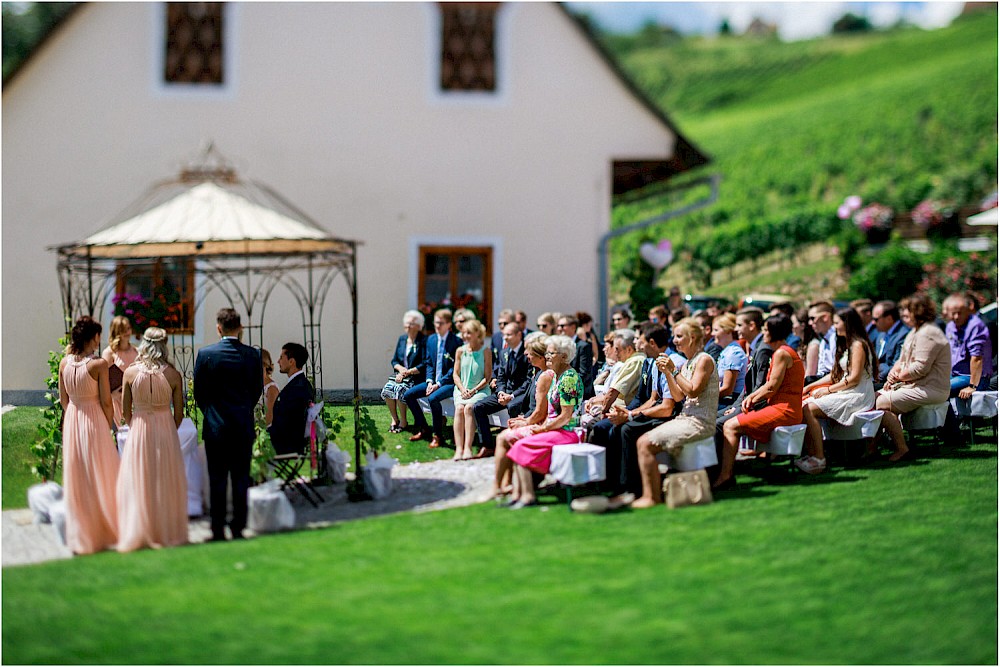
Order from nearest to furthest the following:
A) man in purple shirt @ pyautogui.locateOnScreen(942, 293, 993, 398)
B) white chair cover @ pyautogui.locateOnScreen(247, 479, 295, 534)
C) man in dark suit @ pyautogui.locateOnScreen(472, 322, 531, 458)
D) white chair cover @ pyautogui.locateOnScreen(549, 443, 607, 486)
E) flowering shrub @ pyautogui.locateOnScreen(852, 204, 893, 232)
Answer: white chair cover @ pyautogui.locateOnScreen(247, 479, 295, 534)
white chair cover @ pyautogui.locateOnScreen(549, 443, 607, 486)
man in purple shirt @ pyautogui.locateOnScreen(942, 293, 993, 398)
man in dark suit @ pyautogui.locateOnScreen(472, 322, 531, 458)
flowering shrub @ pyautogui.locateOnScreen(852, 204, 893, 232)

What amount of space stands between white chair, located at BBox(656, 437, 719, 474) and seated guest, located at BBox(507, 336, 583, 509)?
0.76 metres

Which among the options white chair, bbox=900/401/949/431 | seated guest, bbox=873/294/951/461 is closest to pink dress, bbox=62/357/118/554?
seated guest, bbox=873/294/951/461

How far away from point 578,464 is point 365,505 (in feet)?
5.90

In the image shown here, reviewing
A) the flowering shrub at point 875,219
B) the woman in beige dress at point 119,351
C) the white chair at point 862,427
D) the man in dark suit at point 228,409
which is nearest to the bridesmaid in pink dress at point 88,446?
the woman in beige dress at point 119,351

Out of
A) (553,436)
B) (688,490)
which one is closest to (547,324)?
(553,436)

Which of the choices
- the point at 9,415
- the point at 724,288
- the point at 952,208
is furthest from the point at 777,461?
the point at 724,288

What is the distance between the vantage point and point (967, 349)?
9.49 m

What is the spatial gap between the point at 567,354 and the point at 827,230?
23.3m

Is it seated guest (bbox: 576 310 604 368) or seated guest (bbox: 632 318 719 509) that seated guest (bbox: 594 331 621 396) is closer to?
seated guest (bbox: 576 310 604 368)

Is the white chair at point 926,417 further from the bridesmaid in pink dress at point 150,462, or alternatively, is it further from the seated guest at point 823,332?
the bridesmaid in pink dress at point 150,462

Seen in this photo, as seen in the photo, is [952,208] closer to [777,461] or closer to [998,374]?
[998,374]

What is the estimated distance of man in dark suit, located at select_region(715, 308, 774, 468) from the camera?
867 centimetres

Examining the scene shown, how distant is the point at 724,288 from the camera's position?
1137 inches

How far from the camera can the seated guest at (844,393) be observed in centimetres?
852
